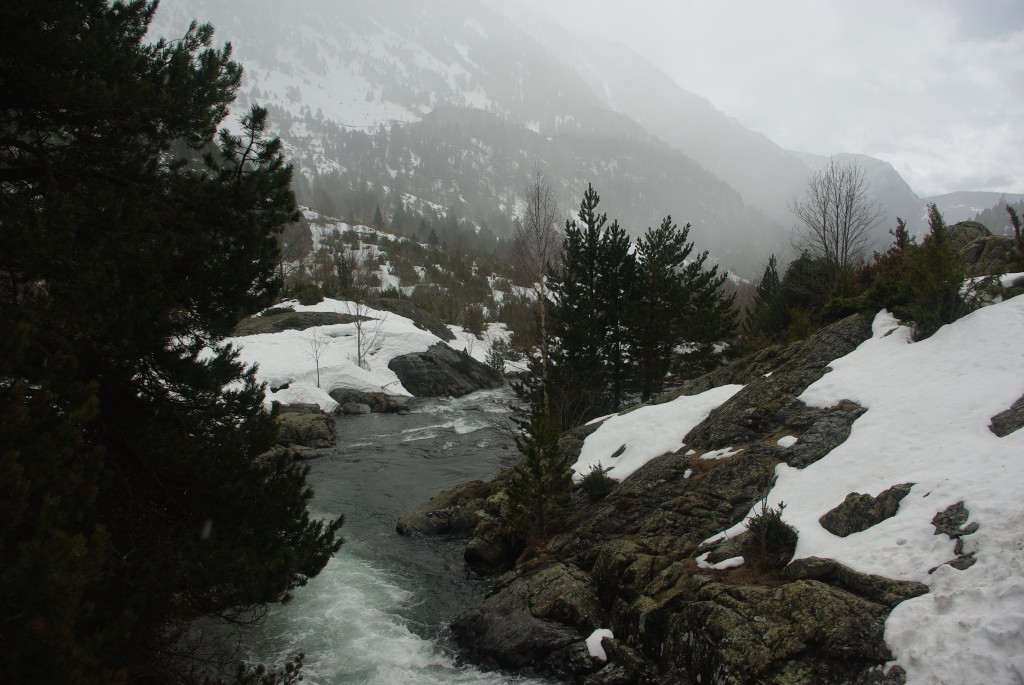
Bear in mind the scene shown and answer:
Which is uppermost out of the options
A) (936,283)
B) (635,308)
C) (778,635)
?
(635,308)

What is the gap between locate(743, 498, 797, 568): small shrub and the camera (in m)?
5.99

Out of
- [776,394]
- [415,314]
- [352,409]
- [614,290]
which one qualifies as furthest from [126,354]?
[415,314]

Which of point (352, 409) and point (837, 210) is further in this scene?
point (352, 409)

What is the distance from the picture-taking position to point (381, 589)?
9.35 m

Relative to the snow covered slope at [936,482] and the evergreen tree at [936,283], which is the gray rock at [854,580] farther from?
the evergreen tree at [936,283]

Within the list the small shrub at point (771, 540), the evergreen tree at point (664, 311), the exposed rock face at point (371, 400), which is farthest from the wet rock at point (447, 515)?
the exposed rock face at point (371, 400)

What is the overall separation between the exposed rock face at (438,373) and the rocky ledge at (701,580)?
20.8 metres

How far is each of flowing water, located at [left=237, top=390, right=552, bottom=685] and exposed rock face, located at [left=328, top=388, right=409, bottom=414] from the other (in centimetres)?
836

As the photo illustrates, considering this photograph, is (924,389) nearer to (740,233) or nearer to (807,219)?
(807,219)

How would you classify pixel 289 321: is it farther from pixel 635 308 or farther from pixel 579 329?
pixel 635 308

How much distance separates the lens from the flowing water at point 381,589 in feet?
23.4

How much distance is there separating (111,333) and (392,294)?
156 feet

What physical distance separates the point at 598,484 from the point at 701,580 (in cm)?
406

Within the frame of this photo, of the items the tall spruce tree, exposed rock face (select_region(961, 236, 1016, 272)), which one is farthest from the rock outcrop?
exposed rock face (select_region(961, 236, 1016, 272))
